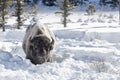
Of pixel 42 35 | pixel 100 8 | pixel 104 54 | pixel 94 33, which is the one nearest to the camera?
pixel 42 35

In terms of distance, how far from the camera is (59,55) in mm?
11773

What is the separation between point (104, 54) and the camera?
12.3 meters

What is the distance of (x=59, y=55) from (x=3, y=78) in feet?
14.0

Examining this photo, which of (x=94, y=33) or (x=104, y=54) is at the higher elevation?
(x=104, y=54)

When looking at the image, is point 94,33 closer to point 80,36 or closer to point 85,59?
point 80,36

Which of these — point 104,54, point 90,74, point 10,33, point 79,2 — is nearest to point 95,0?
point 79,2

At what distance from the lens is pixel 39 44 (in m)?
10.1

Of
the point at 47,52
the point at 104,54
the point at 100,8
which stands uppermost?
the point at 47,52

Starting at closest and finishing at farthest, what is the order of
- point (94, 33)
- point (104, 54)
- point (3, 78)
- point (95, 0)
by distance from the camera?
point (3, 78)
point (104, 54)
point (94, 33)
point (95, 0)

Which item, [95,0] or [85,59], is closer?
[85,59]

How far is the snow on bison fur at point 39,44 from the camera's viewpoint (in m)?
10.1

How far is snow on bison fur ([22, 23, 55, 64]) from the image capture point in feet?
33.2

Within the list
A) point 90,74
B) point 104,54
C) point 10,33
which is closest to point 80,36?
point 10,33

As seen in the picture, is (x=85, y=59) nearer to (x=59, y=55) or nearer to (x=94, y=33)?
(x=59, y=55)
